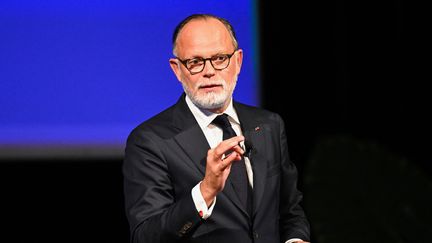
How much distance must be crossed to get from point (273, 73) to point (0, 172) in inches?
56.4

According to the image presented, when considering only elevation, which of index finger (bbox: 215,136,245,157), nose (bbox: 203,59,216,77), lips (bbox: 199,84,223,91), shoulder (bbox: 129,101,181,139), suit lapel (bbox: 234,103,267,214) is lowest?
suit lapel (bbox: 234,103,267,214)

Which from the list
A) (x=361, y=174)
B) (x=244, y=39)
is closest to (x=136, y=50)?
(x=244, y=39)

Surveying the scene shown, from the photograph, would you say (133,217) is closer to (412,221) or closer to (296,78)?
(412,221)

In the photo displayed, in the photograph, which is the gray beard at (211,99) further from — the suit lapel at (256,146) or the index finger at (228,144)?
the index finger at (228,144)

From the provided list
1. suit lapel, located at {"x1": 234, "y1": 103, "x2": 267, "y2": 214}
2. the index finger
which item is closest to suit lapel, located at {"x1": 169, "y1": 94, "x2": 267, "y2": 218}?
suit lapel, located at {"x1": 234, "y1": 103, "x2": 267, "y2": 214}

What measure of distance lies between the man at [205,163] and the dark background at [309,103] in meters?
1.60

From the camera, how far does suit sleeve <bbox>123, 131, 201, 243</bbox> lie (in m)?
1.33

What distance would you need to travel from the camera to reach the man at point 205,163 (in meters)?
1.44

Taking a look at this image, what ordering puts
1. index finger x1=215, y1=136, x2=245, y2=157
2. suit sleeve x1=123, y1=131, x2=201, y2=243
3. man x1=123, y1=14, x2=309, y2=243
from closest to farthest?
index finger x1=215, y1=136, x2=245, y2=157, suit sleeve x1=123, y1=131, x2=201, y2=243, man x1=123, y1=14, x2=309, y2=243

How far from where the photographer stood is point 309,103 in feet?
11.2

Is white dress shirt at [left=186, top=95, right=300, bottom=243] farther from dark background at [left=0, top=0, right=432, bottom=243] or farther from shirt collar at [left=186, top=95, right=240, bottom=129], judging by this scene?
dark background at [left=0, top=0, right=432, bottom=243]

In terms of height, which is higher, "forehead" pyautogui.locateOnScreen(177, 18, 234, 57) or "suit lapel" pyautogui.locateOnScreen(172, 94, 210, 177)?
"forehead" pyautogui.locateOnScreen(177, 18, 234, 57)

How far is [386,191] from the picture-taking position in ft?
0.89

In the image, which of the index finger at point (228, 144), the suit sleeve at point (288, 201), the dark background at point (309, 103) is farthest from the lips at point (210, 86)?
the dark background at point (309, 103)
